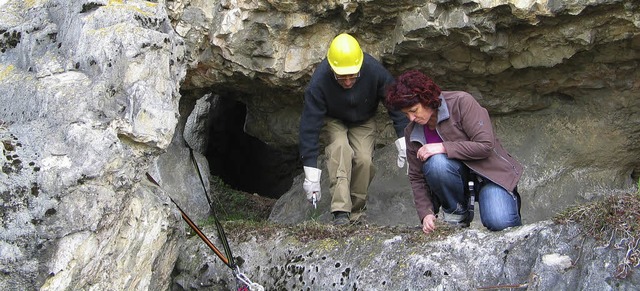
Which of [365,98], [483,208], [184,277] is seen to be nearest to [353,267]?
[483,208]

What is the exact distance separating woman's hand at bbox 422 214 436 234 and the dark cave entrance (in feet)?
15.8

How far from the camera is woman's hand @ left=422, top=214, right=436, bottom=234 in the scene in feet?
15.7

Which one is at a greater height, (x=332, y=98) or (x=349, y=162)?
(x=332, y=98)

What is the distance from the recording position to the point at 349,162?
5.98m

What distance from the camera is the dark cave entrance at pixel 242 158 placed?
970cm

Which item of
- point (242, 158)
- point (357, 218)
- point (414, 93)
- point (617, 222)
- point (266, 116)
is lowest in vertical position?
point (242, 158)

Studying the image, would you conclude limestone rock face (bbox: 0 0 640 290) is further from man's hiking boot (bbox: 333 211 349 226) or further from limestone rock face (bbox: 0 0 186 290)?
man's hiking boot (bbox: 333 211 349 226)

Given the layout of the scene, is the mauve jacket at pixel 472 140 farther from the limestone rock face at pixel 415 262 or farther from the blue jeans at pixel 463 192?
the limestone rock face at pixel 415 262

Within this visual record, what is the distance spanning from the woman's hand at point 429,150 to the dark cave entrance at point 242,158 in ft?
15.8

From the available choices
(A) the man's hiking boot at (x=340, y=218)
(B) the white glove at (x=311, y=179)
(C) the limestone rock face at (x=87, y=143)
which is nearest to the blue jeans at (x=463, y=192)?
(A) the man's hiking boot at (x=340, y=218)

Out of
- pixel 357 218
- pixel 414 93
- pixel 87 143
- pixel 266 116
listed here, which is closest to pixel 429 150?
pixel 414 93

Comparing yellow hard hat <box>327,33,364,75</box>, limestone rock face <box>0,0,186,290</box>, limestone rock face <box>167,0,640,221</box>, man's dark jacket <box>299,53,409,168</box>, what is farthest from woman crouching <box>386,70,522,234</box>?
limestone rock face <box>0,0,186,290</box>

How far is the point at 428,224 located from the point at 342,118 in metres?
1.56

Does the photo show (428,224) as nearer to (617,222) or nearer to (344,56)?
(617,222)
